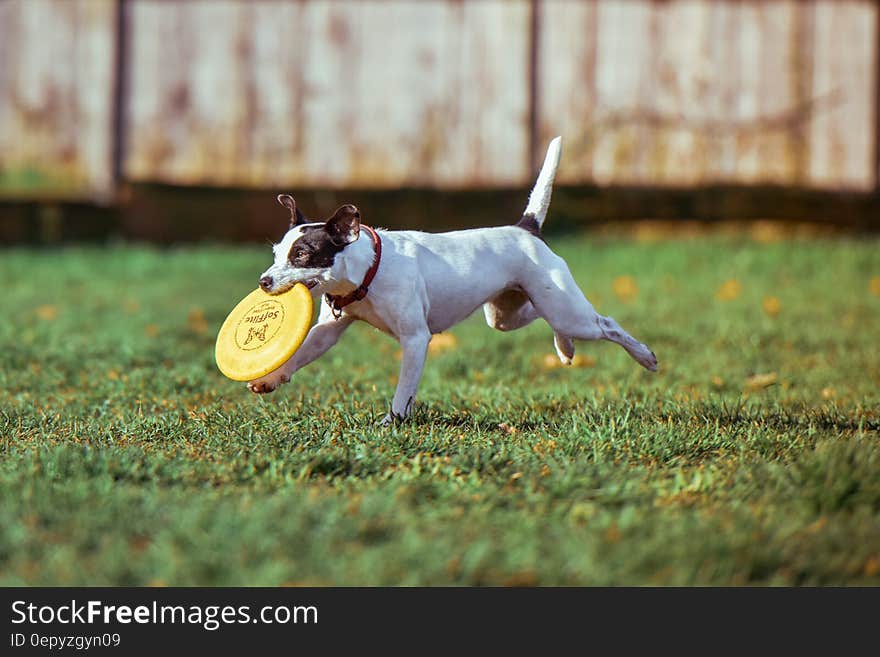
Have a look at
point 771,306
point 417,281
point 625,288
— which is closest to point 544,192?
point 417,281

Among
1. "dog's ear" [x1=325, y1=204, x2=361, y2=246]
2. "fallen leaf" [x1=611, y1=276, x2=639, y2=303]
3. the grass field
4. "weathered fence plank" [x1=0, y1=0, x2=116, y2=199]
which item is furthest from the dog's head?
"weathered fence plank" [x1=0, y1=0, x2=116, y2=199]

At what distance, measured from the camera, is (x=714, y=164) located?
955 centimetres

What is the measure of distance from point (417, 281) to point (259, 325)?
598mm

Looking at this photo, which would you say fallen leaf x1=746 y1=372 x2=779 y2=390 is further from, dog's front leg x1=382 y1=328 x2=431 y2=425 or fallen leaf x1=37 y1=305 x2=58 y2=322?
fallen leaf x1=37 y1=305 x2=58 y2=322

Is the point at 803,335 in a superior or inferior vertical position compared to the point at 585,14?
inferior

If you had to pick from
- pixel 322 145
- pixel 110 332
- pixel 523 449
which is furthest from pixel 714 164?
pixel 523 449

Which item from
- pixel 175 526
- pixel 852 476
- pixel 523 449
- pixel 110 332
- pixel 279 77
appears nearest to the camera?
pixel 175 526

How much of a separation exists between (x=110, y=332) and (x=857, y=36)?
22.2ft

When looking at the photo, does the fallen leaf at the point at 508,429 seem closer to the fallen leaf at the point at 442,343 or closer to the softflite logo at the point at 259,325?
the softflite logo at the point at 259,325

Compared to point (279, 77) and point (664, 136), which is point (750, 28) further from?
point (279, 77)

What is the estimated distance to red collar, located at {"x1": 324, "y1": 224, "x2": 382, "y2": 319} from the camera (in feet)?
13.0

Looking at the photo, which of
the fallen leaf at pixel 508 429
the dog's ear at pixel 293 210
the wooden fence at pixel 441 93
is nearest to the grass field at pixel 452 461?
the fallen leaf at pixel 508 429

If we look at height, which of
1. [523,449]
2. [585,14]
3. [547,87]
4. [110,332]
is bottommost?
[110,332]

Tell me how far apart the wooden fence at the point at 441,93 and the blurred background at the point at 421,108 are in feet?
0.05
